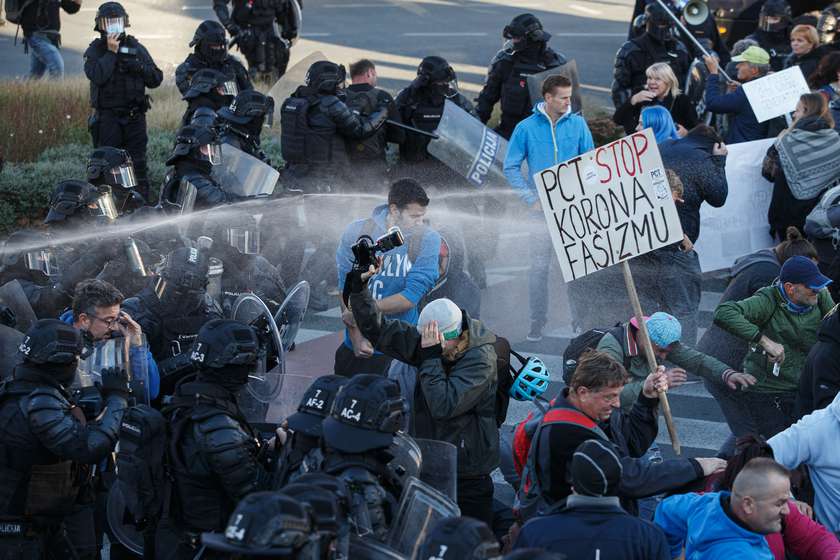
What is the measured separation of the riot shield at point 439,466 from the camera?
5.55 meters

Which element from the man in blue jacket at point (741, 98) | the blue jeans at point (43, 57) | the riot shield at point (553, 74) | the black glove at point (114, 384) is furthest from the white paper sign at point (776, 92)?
the blue jeans at point (43, 57)

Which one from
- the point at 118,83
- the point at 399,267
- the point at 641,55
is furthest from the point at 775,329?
the point at 118,83

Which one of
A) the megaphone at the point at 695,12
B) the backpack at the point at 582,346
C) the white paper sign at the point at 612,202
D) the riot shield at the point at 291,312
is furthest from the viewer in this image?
the megaphone at the point at 695,12

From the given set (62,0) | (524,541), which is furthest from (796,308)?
(62,0)

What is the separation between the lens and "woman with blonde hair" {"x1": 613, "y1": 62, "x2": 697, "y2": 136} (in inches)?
443

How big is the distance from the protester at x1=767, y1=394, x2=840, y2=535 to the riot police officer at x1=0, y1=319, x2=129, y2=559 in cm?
306

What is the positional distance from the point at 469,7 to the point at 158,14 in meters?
6.19

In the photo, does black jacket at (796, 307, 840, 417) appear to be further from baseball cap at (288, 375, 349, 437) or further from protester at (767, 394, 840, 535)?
baseball cap at (288, 375, 349, 437)

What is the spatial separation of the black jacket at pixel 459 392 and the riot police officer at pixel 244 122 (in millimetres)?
4198

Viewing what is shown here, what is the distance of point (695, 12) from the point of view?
49.4 ft

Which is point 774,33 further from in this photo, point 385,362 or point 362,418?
point 362,418

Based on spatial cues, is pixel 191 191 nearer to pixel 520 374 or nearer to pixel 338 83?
pixel 338 83

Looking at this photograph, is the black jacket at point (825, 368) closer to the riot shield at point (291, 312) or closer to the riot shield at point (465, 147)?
the riot shield at point (291, 312)

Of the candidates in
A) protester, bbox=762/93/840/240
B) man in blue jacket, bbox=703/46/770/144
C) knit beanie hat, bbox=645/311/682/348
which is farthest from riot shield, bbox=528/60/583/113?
knit beanie hat, bbox=645/311/682/348
